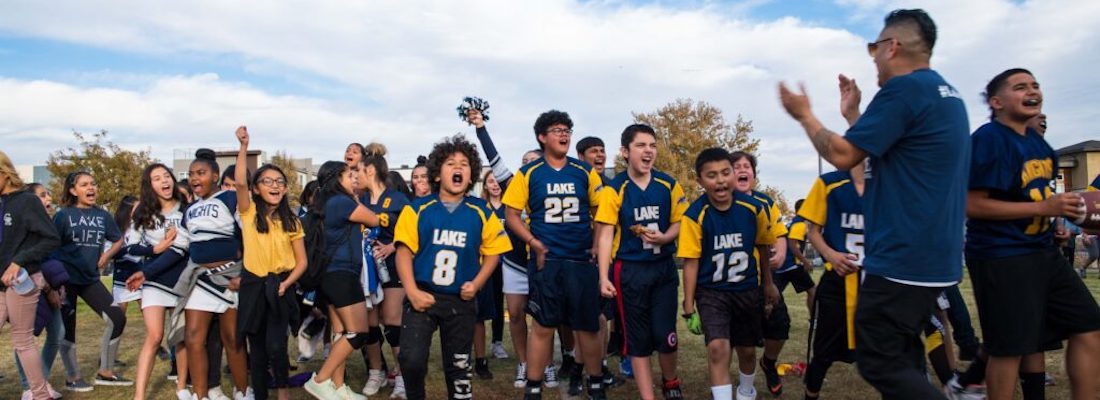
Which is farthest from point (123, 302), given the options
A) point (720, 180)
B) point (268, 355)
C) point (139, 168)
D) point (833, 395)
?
point (139, 168)

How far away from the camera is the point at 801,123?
11.3 ft

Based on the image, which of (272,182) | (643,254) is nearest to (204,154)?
(272,182)

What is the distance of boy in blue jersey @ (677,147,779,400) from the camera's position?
532cm

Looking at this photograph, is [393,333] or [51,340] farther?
[393,333]

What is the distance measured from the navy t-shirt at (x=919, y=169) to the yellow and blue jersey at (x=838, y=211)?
1783 millimetres

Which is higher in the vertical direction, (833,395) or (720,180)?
(720,180)

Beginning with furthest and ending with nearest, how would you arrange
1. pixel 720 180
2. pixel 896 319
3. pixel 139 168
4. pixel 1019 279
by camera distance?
pixel 139 168 → pixel 720 180 → pixel 1019 279 → pixel 896 319

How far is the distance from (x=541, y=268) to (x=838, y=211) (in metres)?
2.27

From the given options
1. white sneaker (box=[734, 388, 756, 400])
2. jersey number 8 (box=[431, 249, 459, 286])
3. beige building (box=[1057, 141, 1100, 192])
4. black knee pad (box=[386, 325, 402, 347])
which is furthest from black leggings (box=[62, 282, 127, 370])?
beige building (box=[1057, 141, 1100, 192])

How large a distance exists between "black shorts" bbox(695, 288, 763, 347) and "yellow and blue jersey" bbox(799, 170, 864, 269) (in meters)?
0.62

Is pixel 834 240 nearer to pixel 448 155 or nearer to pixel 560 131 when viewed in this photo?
pixel 560 131

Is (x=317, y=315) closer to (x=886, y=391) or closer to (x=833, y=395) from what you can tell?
(x=833, y=395)

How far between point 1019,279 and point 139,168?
40569 millimetres

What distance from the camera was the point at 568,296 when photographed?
19.0 feet
